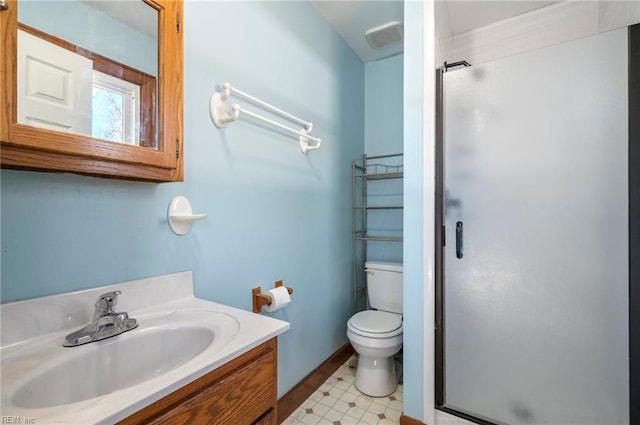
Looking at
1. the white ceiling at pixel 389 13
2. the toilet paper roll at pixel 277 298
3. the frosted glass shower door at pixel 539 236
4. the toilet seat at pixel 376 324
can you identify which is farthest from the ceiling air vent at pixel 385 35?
the toilet seat at pixel 376 324

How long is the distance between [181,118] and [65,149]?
35 centimetres

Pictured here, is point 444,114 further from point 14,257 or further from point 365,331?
point 14,257

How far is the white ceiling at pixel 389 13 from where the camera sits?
1.83m

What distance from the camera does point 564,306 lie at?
1.28 m

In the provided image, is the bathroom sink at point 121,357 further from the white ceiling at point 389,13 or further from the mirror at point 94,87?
the white ceiling at point 389,13

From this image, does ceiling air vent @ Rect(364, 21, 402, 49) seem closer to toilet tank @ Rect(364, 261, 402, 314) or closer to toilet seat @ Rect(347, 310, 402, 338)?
toilet tank @ Rect(364, 261, 402, 314)

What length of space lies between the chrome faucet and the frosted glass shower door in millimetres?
1445

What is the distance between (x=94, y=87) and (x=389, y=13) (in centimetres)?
184

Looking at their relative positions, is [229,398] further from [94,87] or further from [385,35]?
[385,35]

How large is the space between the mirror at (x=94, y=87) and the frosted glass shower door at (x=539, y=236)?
1350mm

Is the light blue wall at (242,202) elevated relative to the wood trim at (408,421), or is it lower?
elevated

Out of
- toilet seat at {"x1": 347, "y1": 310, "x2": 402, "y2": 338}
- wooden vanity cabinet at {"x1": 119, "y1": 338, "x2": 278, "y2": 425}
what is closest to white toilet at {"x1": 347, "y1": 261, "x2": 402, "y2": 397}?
toilet seat at {"x1": 347, "y1": 310, "x2": 402, "y2": 338}

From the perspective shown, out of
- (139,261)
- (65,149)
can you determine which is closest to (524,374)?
(139,261)

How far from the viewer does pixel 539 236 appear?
133 cm
